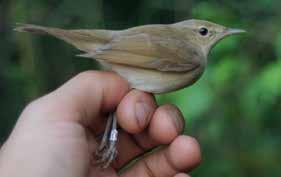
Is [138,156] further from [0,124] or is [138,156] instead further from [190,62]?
[0,124]

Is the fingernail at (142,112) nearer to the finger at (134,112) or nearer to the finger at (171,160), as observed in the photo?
the finger at (134,112)

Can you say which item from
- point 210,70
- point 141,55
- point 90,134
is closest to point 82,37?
point 141,55

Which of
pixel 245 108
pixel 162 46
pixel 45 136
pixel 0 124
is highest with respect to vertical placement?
pixel 162 46

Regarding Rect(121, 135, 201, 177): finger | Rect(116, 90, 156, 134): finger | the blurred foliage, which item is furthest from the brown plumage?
the blurred foliage

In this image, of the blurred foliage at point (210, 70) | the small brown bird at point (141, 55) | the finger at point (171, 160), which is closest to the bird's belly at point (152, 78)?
the small brown bird at point (141, 55)

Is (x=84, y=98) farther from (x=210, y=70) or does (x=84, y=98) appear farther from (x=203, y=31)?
(x=210, y=70)

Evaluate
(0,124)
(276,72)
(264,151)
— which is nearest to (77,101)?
(276,72)

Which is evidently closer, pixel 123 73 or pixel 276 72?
pixel 123 73
